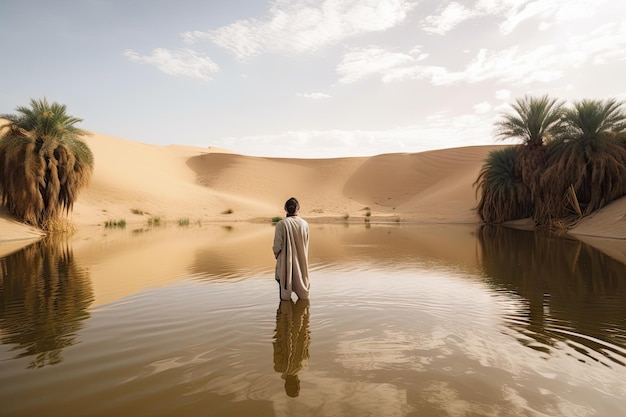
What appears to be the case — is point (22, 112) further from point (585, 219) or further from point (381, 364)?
point (585, 219)

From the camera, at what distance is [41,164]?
65.0 feet

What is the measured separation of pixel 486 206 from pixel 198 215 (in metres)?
24.3

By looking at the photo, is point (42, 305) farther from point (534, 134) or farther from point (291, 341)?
point (534, 134)

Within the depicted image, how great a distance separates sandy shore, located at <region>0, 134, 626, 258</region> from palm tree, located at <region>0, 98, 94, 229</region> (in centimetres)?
123

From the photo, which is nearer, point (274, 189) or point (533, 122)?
point (533, 122)

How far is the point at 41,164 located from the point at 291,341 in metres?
20.3

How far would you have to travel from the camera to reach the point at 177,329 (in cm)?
482

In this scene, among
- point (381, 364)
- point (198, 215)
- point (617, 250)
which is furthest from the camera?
point (198, 215)

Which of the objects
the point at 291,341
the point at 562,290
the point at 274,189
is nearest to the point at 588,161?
the point at 562,290

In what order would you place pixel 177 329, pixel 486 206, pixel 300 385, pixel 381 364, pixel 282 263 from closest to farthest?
pixel 300 385 → pixel 381 364 → pixel 177 329 → pixel 282 263 → pixel 486 206

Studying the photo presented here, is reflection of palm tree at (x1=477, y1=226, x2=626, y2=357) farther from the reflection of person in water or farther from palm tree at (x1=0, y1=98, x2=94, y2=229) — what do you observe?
palm tree at (x1=0, y1=98, x2=94, y2=229)

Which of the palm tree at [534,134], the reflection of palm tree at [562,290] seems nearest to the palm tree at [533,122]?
the palm tree at [534,134]

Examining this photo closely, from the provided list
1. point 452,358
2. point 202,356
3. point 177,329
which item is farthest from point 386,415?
point 177,329

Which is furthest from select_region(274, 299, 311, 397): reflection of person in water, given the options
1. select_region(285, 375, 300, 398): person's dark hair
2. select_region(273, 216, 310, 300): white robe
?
select_region(273, 216, 310, 300): white robe
